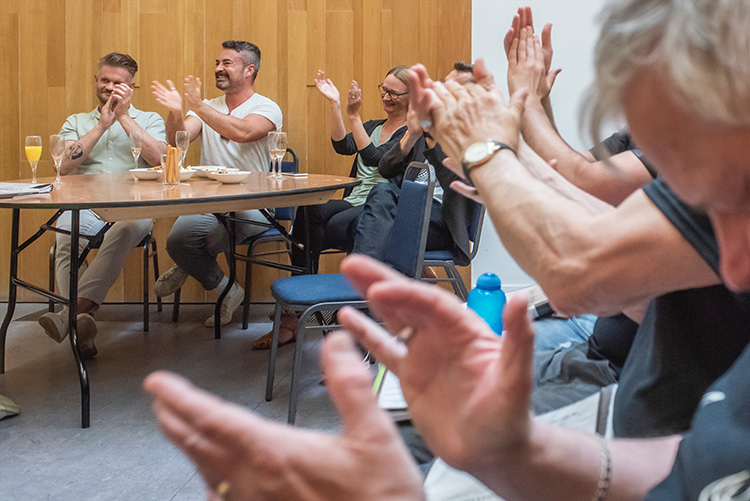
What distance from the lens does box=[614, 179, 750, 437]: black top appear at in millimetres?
822

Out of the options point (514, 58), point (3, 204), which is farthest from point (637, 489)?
point (3, 204)

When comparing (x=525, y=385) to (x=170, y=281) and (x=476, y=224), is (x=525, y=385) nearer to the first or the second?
(x=476, y=224)

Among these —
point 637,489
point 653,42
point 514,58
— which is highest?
point 514,58

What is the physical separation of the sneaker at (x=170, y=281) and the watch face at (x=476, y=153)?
10.3 ft

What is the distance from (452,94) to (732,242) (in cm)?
65

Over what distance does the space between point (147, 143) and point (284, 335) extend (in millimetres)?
1227

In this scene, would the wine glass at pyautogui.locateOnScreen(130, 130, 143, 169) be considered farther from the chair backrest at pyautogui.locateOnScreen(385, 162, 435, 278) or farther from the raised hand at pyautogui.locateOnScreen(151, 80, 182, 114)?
the chair backrest at pyautogui.locateOnScreen(385, 162, 435, 278)

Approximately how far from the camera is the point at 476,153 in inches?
41.0

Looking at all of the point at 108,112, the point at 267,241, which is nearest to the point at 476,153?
the point at 267,241

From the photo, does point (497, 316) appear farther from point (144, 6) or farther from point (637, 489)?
point (144, 6)

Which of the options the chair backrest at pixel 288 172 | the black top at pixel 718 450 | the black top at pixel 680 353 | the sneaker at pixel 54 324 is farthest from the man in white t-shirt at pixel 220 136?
the black top at pixel 718 450

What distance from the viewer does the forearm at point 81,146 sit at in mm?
3660

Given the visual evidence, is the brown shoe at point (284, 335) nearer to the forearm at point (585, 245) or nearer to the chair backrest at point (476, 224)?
the chair backrest at point (476, 224)

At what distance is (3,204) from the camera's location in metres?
2.30
